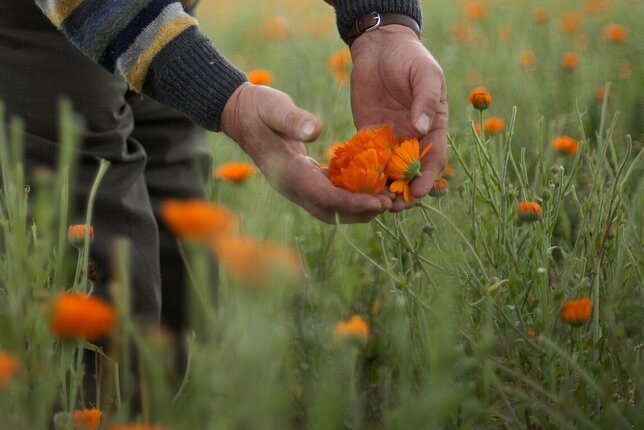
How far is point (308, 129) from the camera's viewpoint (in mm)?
1187

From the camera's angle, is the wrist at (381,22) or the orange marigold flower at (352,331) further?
the wrist at (381,22)

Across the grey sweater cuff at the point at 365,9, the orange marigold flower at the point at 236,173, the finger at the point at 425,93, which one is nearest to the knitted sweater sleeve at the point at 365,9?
the grey sweater cuff at the point at 365,9

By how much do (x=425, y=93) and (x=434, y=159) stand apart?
3.8 inches

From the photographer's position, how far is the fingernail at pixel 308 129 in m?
1.18

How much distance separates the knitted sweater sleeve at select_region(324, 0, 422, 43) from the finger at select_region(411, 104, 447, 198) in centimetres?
22

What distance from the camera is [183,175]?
207 cm

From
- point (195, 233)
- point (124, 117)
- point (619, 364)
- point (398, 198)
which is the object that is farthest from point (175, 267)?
point (195, 233)

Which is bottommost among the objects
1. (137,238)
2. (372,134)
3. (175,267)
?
(175,267)

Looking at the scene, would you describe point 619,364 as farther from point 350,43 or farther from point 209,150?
point 209,150

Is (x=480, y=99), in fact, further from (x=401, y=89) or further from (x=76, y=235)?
(x=76, y=235)

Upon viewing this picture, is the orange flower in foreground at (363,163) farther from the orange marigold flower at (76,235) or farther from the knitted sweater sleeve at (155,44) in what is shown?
the orange marigold flower at (76,235)

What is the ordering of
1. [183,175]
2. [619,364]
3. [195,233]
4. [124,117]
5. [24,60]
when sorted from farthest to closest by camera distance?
[183,175]
[124,117]
[24,60]
[619,364]
[195,233]

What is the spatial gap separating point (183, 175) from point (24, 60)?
523mm

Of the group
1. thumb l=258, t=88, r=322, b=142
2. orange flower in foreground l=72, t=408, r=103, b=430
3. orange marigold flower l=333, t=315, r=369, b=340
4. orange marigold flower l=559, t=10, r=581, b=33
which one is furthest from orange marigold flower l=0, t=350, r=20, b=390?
orange marigold flower l=559, t=10, r=581, b=33
